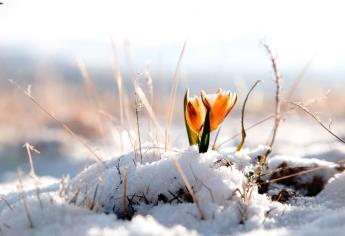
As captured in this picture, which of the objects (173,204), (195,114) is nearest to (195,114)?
(195,114)

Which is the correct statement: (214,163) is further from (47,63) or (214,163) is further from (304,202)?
(47,63)

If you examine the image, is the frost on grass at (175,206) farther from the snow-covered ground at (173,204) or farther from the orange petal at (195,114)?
the orange petal at (195,114)

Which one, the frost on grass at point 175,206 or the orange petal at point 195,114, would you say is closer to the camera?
the frost on grass at point 175,206

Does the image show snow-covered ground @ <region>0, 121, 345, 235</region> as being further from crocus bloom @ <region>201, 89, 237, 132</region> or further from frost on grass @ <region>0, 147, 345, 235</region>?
crocus bloom @ <region>201, 89, 237, 132</region>

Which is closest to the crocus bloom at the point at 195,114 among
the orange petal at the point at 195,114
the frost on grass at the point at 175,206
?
the orange petal at the point at 195,114

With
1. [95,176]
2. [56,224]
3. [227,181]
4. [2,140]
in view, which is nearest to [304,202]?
[227,181]

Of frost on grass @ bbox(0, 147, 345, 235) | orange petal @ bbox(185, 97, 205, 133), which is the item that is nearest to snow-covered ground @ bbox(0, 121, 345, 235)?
frost on grass @ bbox(0, 147, 345, 235)

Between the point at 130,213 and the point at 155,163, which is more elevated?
the point at 155,163
